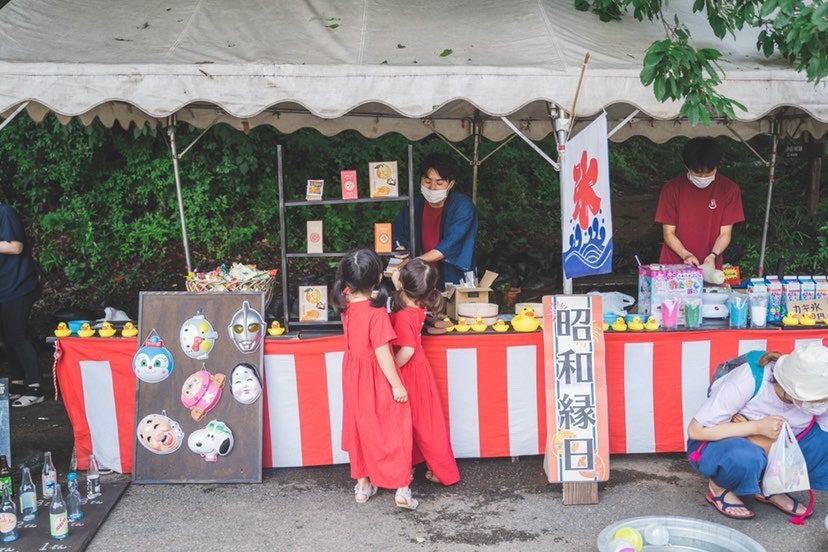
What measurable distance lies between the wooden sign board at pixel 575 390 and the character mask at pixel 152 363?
7.09 ft

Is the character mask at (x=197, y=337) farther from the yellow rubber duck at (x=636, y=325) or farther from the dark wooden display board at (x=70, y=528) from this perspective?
the yellow rubber duck at (x=636, y=325)

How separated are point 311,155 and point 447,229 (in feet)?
17.6

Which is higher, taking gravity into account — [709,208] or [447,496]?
[709,208]

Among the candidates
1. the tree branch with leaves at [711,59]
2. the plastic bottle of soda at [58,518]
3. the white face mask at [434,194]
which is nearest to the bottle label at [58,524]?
the plastic bottle of soda at [58,518]

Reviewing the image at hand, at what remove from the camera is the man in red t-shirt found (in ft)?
17.9

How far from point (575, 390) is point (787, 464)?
1.08m

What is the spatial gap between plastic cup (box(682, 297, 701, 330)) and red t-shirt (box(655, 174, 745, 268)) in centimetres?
104

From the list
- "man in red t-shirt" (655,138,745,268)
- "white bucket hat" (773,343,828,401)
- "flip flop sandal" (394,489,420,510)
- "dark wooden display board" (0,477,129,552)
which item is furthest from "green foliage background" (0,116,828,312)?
"white bucket hat" (773,343,828,401)

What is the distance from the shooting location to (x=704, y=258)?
5.56 metres

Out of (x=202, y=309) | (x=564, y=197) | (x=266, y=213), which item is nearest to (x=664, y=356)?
(x=564, y=197)

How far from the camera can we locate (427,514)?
4082 millimetres

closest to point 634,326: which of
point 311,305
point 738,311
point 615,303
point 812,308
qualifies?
point 615,303

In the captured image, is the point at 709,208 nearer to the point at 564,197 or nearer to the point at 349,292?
the point at 564,197

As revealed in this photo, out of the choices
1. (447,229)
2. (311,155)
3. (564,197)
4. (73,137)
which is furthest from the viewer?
(311,155)
